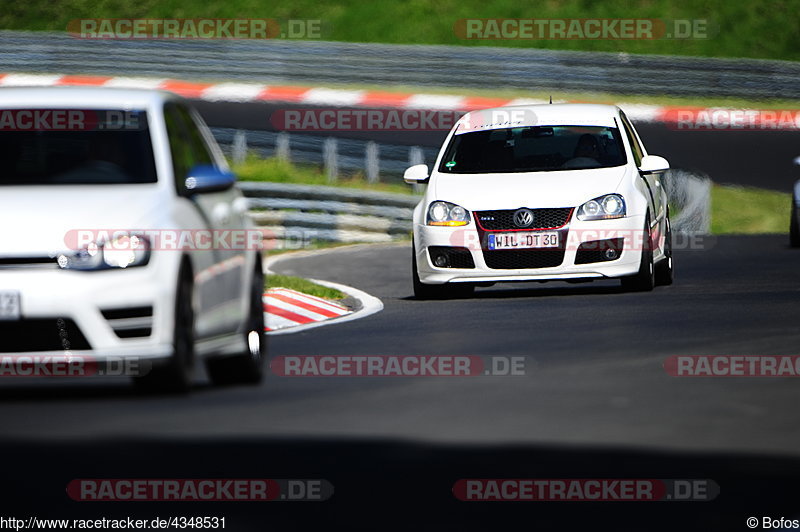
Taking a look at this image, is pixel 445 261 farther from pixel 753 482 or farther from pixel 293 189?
pixel 293 189

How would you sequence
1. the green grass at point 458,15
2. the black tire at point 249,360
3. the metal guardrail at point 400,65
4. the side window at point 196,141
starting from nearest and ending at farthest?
the black tire at point 249,360
the side window at point 196,141
the metal guardrail at point 400,65
the green grass at point 458,15

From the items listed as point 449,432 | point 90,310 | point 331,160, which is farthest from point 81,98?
point 331,160

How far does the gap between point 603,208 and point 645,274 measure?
759 mm

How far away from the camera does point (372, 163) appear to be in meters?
29.4

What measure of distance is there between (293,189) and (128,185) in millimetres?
16738

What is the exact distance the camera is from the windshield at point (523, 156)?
16.5 m

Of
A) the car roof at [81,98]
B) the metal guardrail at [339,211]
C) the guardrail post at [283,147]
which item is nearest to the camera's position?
the car roof at [81,98]

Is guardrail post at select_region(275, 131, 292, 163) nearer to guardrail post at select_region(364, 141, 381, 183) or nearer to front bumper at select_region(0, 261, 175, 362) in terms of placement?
guardrail post at select_region(364, 141, 381, 183)

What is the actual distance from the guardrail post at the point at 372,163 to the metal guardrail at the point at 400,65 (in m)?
4.22

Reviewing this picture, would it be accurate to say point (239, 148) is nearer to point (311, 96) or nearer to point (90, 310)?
point (311, 96)

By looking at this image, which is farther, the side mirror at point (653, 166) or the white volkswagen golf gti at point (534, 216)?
the side mirror at point (653, 166)

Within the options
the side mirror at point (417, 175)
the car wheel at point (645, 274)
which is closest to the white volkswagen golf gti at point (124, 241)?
the car wheel at point (645, 274)

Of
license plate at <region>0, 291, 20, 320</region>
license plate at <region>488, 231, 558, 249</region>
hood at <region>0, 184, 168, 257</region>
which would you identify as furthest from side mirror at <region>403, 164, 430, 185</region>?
license plate at <region>0, 291, 20, 320</region>

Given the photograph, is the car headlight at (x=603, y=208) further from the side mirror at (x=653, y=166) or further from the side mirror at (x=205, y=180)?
the side mirror at (x=205, y=180)
